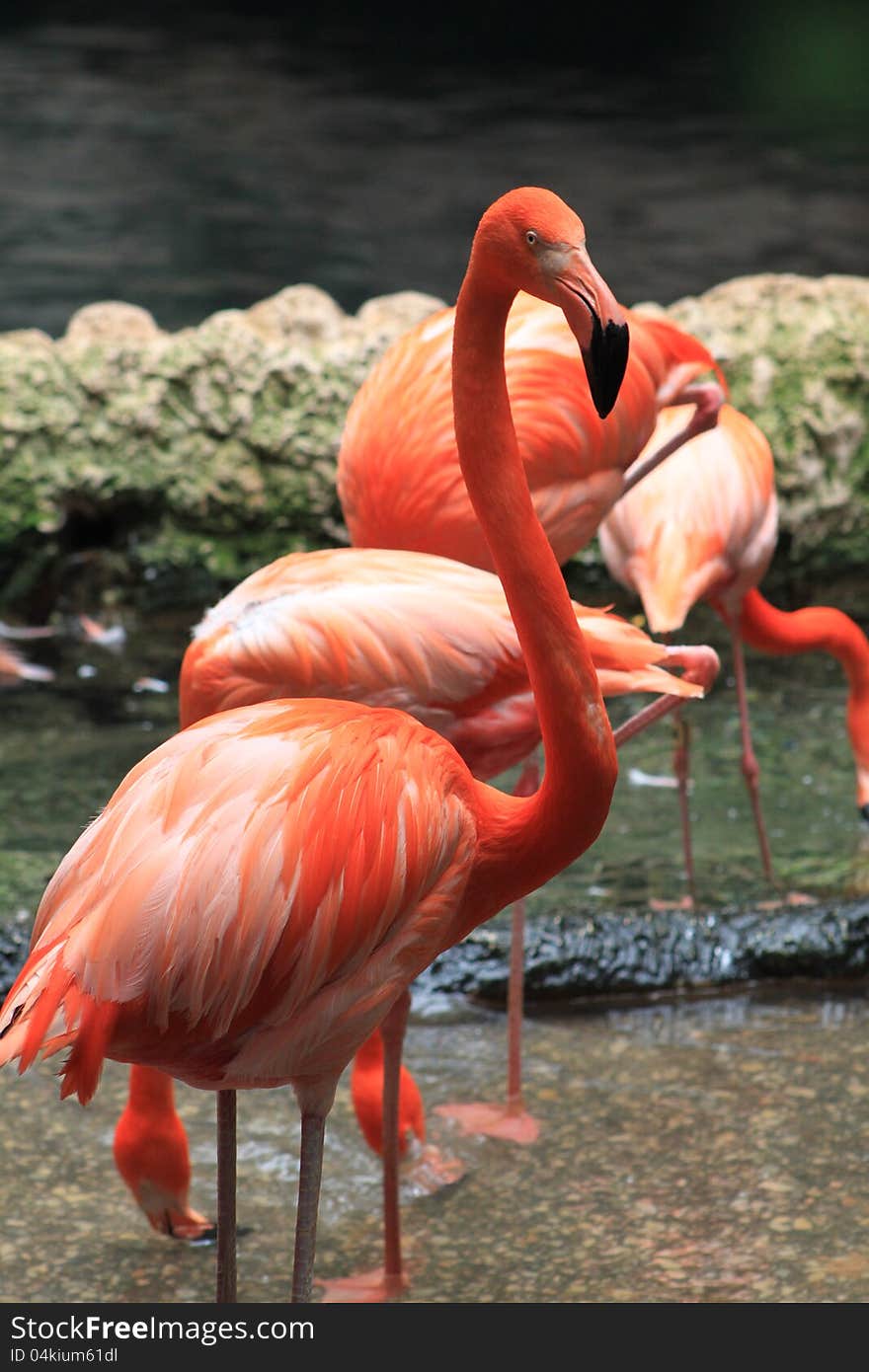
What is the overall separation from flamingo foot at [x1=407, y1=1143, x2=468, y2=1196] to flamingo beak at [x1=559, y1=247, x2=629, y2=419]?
4.44 ft

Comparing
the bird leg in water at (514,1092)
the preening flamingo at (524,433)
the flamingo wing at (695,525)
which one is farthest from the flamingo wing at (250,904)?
the flamingo wing at (695,525)

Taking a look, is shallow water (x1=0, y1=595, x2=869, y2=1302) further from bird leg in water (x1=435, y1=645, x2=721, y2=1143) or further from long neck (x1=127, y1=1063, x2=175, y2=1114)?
long neck (x1=127, y1=1063, x2=175, y2=1114)

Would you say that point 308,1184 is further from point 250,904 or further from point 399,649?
point 399,649

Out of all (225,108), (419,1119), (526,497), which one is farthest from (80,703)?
(225,108)

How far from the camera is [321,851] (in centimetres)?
183

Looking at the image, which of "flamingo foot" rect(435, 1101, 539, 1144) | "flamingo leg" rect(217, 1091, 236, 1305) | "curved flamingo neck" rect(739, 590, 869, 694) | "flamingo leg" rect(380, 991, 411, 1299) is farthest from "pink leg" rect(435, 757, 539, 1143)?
"curved flamingo neck" rect(739, 590, 869, 694)

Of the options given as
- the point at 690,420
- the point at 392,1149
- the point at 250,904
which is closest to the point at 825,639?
the point at 690,420

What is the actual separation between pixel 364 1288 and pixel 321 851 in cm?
81

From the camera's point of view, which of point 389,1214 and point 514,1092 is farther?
point 514,1092

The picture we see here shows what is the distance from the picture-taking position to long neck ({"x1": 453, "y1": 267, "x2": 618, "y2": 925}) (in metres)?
1.94

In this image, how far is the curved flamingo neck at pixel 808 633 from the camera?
13.0ft

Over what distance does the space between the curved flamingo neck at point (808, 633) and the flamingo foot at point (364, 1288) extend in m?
1.99

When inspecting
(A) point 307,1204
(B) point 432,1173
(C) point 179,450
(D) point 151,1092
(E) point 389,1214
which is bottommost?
(B) point 432,1173

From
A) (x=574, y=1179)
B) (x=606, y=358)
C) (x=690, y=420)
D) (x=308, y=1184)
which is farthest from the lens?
(x=690, y=420)
